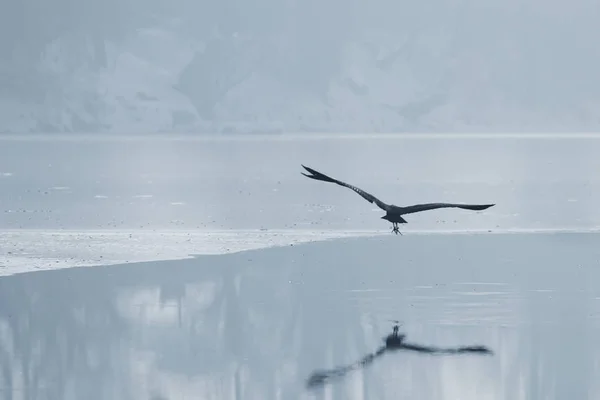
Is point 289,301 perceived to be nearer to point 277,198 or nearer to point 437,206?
point 437,206

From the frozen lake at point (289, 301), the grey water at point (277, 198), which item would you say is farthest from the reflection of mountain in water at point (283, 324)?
the grey water at point (277, 198)

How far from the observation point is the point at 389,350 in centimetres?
1412

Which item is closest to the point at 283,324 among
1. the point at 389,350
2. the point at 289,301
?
the point at 289,301

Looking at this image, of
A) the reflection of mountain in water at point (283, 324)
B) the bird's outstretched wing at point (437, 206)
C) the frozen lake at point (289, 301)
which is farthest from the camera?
the bird's outstretched wing at point (437, 206)

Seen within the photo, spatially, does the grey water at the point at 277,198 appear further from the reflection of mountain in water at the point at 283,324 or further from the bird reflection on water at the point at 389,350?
the bird reflection on water at the point at 389,350

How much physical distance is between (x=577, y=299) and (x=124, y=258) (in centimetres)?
830

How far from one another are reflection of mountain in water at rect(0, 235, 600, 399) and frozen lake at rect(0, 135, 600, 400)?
3 cm

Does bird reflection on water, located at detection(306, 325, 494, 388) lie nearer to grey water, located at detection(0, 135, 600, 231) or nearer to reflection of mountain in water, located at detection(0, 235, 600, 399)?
reflection of mountain in water, located at detection(0, 235, 600, 399)

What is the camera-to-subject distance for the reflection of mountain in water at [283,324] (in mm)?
12617

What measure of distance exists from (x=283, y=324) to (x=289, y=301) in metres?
1.75

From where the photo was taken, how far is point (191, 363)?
13.5m

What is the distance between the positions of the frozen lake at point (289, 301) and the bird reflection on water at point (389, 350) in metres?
0.13

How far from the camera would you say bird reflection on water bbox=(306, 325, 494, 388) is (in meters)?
12.9

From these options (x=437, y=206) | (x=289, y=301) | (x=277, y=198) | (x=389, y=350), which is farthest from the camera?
(x=277, y=198)
